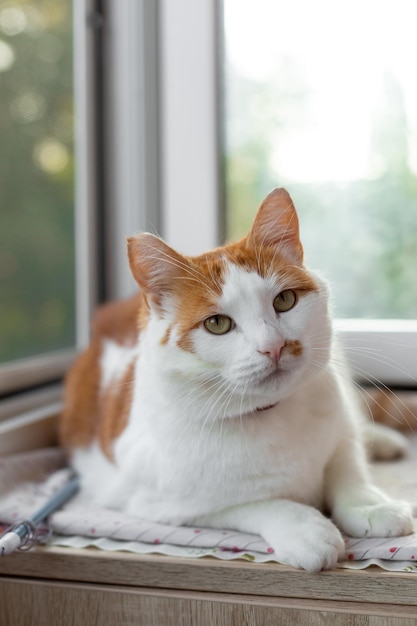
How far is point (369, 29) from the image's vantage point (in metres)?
1.39

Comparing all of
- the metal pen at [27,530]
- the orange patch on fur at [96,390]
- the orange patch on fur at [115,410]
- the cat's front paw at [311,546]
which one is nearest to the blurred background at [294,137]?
the orange patch on fur at [96,390]

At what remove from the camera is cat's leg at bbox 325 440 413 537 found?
0.95 meters

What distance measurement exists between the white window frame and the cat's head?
0.54m

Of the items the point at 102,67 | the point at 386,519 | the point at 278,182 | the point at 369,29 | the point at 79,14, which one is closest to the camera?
the point at 386,519

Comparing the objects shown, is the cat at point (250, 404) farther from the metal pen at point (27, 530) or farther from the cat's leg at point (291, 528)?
the metal pen at point (27, 530)

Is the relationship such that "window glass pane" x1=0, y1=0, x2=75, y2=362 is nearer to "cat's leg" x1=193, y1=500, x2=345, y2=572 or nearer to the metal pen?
the metal pen

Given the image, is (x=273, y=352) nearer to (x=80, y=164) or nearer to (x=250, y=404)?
(x=250, y=404)

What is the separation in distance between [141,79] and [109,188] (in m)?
0.28

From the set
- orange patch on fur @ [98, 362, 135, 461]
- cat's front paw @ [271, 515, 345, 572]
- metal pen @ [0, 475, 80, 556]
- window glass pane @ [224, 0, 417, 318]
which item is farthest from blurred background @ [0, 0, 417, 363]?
cat's front paw @ [271, 515, 345, 572]

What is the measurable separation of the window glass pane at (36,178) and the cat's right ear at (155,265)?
0.58m

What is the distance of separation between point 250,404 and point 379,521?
0.79 ft

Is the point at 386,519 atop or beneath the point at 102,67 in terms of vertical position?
beneath

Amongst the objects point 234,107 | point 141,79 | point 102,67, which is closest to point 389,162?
point 234,107

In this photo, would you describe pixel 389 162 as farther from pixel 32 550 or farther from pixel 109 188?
pixel 32 550
